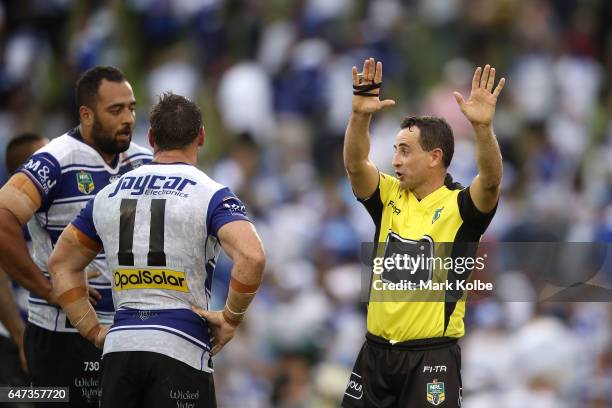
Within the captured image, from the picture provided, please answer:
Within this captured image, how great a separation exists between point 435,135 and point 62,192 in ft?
7.80

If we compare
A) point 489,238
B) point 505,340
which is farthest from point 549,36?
point 505,340

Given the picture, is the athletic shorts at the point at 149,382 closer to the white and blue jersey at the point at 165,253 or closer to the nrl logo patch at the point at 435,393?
the white and blue jersey at the point at 165,253

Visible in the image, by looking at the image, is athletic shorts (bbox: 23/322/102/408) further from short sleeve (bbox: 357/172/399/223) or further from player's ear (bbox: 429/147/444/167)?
player's ear (bbox: 429/147/444/167)

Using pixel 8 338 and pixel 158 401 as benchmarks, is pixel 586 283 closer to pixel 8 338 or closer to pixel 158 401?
pixel 158 401

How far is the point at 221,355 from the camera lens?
1340 cm

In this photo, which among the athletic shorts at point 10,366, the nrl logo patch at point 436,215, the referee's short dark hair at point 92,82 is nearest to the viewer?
the nrl logo patch at point 436,215

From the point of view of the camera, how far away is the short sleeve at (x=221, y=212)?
268 inches

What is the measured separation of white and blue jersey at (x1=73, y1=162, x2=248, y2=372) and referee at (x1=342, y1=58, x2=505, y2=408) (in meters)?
→ 1.04

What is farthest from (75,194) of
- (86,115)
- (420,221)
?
(420,221)

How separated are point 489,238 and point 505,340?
73.4 inches

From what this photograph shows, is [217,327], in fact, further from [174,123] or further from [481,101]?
[481,101]

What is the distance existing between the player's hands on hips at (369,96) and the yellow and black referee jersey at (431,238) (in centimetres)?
58

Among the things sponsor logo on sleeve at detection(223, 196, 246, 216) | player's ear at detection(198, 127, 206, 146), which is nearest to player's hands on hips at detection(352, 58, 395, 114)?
player's ear at detection(198, 127, 206, 146)

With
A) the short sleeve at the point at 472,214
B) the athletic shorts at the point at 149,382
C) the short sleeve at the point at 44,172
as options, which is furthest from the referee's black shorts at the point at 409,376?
the short sleeve at the point at 44,172
